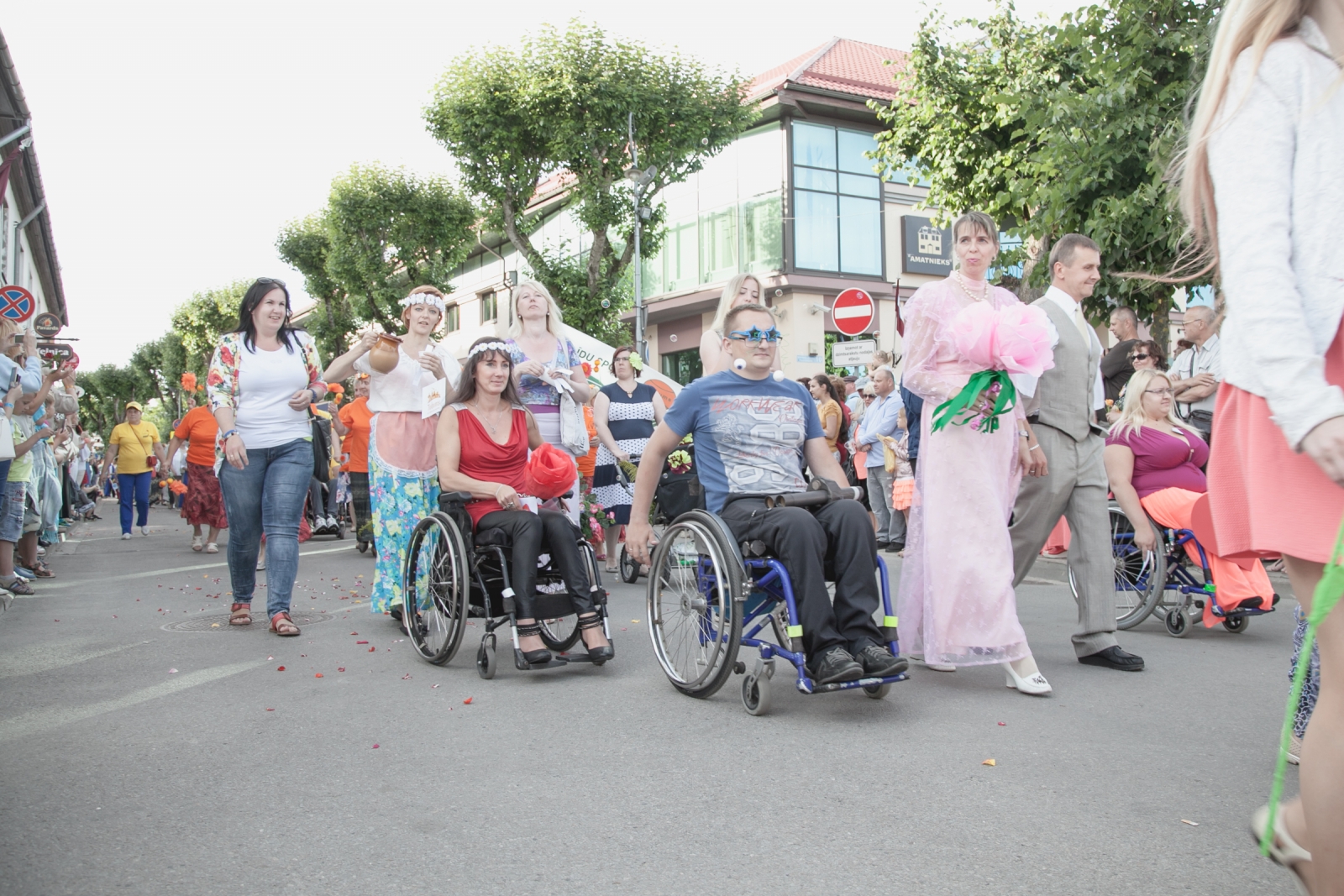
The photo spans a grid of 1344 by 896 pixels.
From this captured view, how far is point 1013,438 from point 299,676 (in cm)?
350

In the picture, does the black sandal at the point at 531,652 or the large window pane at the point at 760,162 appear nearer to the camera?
the black sandal at the point at 531,652

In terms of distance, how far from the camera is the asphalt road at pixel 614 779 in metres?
2.80

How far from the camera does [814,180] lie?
2902 centimetres

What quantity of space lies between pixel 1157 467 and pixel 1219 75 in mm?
5023

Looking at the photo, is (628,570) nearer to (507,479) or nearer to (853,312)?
(507,479)

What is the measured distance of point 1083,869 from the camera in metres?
2.75

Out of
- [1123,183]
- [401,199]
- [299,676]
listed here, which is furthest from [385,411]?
[401,199]

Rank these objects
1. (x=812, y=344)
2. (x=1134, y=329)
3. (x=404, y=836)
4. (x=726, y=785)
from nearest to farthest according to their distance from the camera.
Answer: (x=404, y=836), (x=726, y=785), (x=1134, y=329), (x=812, y=344)

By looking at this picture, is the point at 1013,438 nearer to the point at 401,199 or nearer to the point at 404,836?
the point at 404,836

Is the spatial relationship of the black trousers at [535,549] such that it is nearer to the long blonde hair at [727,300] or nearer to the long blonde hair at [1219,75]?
the long blonde hair at [727,300]

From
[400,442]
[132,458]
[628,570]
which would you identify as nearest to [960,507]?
[400,442]

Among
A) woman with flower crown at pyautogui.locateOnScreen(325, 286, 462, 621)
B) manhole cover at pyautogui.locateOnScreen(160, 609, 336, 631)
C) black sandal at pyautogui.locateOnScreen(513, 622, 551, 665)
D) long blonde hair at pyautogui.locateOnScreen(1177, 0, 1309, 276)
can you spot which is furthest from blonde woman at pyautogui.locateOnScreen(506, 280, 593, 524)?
long blonde hair at pyautogui.locateOnScreen(1177, 0, 1309, 276)

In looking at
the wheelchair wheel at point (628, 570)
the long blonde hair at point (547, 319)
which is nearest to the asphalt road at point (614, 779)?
the long blonde hair at point (547, 319)

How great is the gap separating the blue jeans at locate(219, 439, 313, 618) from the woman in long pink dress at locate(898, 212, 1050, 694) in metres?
3.67
